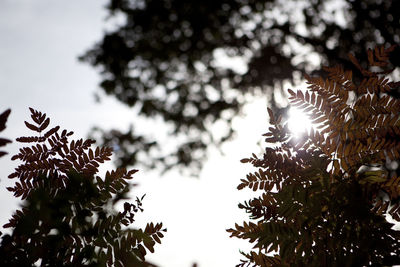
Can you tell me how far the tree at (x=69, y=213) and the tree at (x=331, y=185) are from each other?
13.7 inches

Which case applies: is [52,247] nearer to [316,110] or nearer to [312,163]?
[312,163]

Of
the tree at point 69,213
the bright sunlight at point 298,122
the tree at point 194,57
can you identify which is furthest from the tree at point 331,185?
the tree at point 194,57

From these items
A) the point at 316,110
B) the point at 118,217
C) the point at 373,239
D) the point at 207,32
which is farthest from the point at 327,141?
the point at 207,32

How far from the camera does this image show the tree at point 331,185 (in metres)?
0.83

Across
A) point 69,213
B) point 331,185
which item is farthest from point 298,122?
point 69,213

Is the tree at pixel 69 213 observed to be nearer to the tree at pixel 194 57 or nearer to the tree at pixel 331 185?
the tree at pixel 331 185

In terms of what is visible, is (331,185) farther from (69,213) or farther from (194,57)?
(194,57)

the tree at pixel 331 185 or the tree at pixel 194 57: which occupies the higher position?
the tree at pixel 194 57

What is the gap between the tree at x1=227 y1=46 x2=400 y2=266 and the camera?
832 mm

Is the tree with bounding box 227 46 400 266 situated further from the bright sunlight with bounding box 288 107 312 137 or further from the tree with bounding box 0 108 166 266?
the tree with bounding box 0 108 166 266

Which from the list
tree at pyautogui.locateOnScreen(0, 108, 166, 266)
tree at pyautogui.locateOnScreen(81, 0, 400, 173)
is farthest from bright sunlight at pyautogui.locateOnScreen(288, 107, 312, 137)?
tree at pyautogui.locateOnScreen(81, 0, 400, 173)

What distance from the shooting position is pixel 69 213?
741 mm

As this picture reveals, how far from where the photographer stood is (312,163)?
2.98ft

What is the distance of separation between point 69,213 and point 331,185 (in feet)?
2.27
